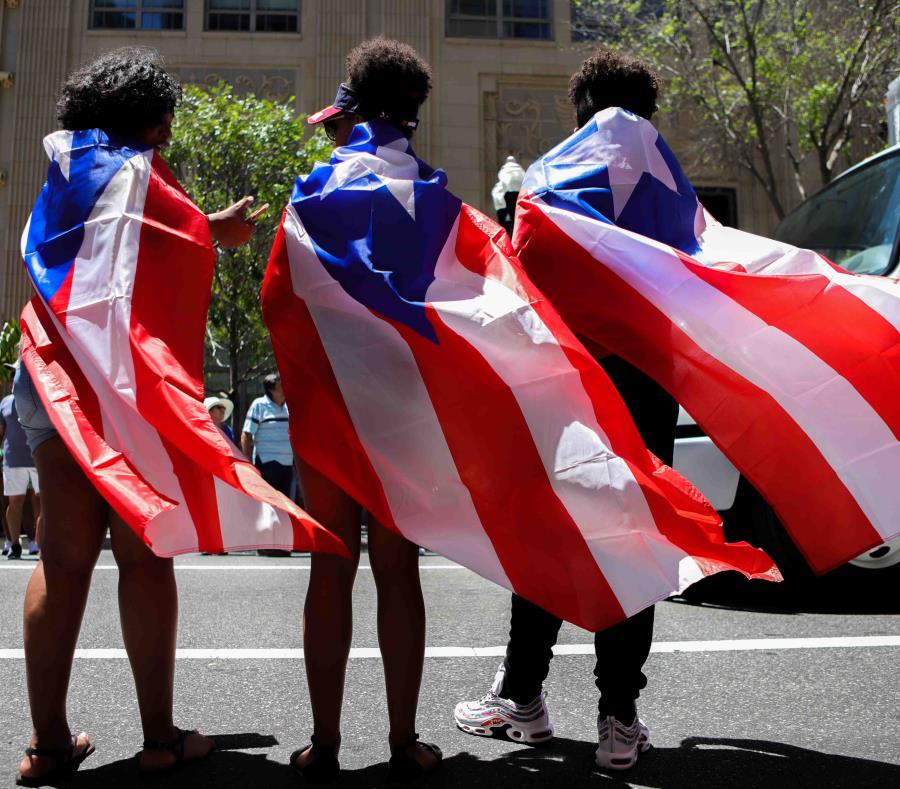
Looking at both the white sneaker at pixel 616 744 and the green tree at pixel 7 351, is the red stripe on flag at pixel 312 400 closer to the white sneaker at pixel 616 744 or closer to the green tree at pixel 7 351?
the white sneaker at pixel 616 744

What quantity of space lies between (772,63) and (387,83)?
1555 centimetres

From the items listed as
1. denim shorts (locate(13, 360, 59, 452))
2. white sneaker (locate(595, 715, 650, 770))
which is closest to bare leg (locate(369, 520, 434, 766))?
white sneaker (locate(595, 715, 650, 770))

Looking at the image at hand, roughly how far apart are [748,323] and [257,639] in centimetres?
285

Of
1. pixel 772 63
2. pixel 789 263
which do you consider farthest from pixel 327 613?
pixel 772 63

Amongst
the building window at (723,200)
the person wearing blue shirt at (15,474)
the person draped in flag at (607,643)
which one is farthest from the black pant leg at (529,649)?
the building window at (723,200)

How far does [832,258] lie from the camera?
6.09 metres

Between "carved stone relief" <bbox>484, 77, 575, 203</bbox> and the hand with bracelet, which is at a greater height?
"carved stone relief" <bbox>484, 77, 575, 203</bbox>

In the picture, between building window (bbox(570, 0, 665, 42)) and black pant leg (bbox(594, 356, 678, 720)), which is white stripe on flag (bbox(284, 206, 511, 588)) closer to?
black pant leg (bbox(594, 356, 678, 720))

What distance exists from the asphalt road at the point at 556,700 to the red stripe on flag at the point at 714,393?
687 mm

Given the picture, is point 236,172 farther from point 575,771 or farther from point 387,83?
point 575,771

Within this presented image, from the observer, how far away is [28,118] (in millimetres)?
22234

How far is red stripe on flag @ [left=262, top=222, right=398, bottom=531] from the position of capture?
269 cm

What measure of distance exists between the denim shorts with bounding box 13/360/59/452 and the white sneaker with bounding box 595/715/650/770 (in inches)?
68.7

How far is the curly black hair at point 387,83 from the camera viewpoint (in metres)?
2.89
